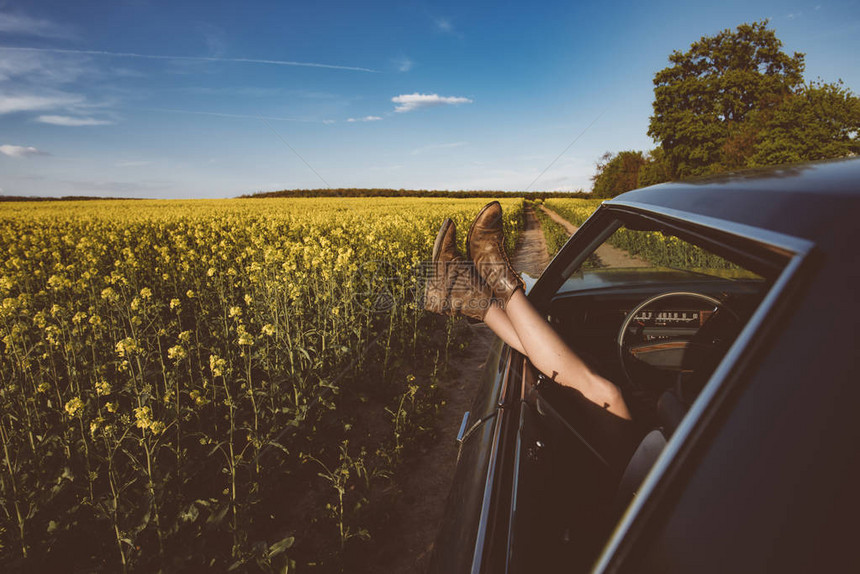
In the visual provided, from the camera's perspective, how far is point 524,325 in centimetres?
189

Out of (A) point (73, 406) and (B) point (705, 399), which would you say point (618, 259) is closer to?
(A) point (73, 406)

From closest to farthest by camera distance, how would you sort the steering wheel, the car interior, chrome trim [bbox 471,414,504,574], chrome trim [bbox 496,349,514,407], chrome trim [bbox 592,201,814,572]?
chrome trim [bbox 592,201,814,572] < chrome trim [bbox 471,414,504,574] < the car interior < chrome trim [bbox 496,349,514,407] < the steering wheel

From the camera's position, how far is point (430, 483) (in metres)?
3.25

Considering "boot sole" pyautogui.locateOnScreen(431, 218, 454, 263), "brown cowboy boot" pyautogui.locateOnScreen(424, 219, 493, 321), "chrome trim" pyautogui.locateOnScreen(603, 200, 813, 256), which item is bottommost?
"brown cowboy boot" pyautogui.locateOnScreen(424, 219, 493, 321)

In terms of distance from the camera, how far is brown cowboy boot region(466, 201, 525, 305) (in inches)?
82.5

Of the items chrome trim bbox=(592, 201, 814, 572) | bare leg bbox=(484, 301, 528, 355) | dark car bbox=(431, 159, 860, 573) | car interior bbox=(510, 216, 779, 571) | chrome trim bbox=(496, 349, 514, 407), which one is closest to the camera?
dark car bbox=(431, 159, 860, 573)

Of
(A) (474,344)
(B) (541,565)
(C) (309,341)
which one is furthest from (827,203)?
(A) (474,344)

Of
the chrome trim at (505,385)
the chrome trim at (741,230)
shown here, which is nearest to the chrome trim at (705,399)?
the chrome trim at (741,230)

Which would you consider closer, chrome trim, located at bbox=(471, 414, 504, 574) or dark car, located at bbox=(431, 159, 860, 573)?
dark car, located at bbox=(431, 159, 860, 573)

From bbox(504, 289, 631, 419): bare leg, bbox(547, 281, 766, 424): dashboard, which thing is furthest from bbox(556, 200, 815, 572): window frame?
bbox(547, 281, 766, 424): dashboard

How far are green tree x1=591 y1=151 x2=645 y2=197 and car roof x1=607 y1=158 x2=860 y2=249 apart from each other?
7767 centimetres

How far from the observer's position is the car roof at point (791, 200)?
63 centimetres

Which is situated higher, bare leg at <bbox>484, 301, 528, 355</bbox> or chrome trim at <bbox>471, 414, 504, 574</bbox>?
bare leg at <bbox>484, 301, 528, 355</bbox>

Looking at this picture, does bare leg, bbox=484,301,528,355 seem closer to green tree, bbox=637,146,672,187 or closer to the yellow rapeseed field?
the yellow rapeseed field
